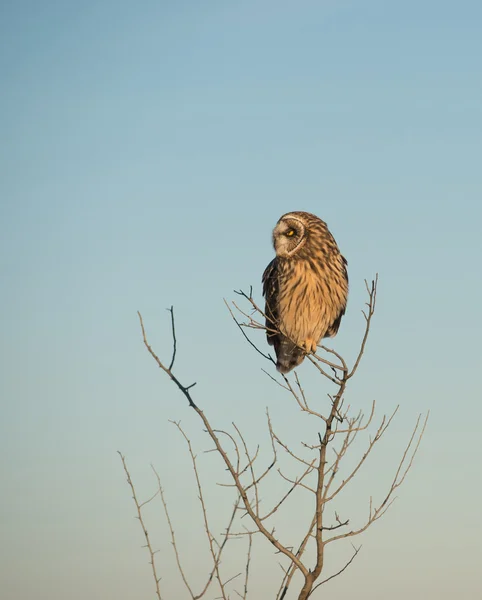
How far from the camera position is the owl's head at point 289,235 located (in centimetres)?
927

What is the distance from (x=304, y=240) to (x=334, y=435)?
11.9ft

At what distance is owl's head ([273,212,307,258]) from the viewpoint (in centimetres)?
927

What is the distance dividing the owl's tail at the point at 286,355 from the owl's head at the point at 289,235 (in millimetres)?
1088

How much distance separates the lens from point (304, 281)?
9.12m

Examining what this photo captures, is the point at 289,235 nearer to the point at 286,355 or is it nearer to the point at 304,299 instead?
the point at 304,299

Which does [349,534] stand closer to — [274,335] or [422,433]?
[422,433]

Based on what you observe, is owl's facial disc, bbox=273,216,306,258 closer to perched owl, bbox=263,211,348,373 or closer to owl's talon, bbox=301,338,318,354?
perched owl, bbox=263,211,348,373

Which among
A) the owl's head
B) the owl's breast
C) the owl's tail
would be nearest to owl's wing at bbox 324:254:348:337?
the owl's breast

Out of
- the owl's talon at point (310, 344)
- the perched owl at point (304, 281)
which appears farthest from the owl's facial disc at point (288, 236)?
the owl's talon at point (310, 344)

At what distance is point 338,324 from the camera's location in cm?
983

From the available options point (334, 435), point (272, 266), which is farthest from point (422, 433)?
point (272, 266)

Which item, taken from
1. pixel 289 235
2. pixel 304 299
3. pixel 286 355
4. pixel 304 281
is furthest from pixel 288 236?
pixel 286 355

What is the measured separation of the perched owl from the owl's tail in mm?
293

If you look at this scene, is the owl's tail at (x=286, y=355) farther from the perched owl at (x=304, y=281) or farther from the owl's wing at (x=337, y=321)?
the owl's wing at (x=337, y=321)
